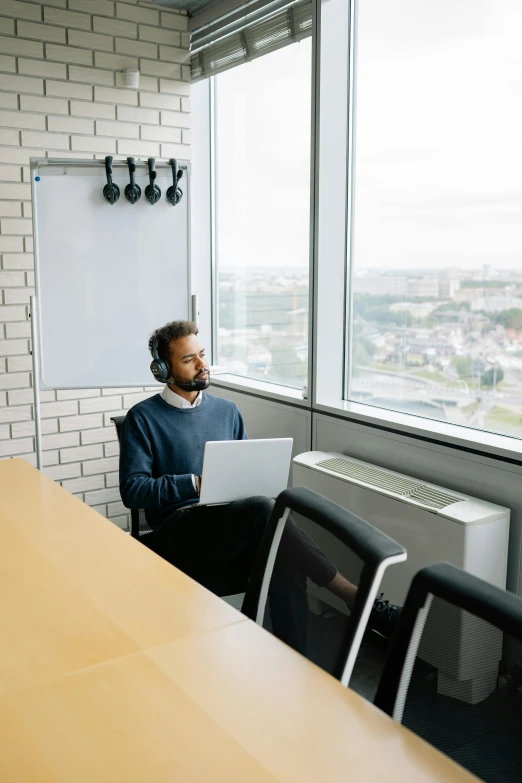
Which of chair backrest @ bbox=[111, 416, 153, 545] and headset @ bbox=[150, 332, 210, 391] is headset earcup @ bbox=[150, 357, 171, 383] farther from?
chair backrest @ bbox=[111, 416, 153, 545]

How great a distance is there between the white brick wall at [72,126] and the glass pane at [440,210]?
130 centimetres

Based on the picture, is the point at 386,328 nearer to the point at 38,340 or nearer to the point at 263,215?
the point at 263,215

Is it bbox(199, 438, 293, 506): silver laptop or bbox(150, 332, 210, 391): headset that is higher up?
bbox(150, 332, 210, 391): headset

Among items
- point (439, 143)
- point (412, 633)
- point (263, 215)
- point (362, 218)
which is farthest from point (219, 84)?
point (412, 633)

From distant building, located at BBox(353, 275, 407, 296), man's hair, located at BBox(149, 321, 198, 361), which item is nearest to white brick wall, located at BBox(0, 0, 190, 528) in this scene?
man's hair, located at BBox(149, 321, 198, 361)

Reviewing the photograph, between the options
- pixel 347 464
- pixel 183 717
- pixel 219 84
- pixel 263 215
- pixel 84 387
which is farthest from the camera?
pixel 219 84

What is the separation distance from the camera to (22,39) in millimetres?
3590

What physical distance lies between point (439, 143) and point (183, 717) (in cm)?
238

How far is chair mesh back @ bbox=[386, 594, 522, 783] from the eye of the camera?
100 cm

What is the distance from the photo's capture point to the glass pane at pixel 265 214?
3617mm

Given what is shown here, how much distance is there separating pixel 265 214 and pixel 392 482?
1754mm

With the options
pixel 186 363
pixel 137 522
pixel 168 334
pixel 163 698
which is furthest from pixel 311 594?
pixel 168 334

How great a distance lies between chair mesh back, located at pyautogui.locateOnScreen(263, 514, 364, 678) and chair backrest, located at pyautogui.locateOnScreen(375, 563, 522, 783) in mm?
156

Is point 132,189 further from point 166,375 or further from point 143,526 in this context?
point 143,526
